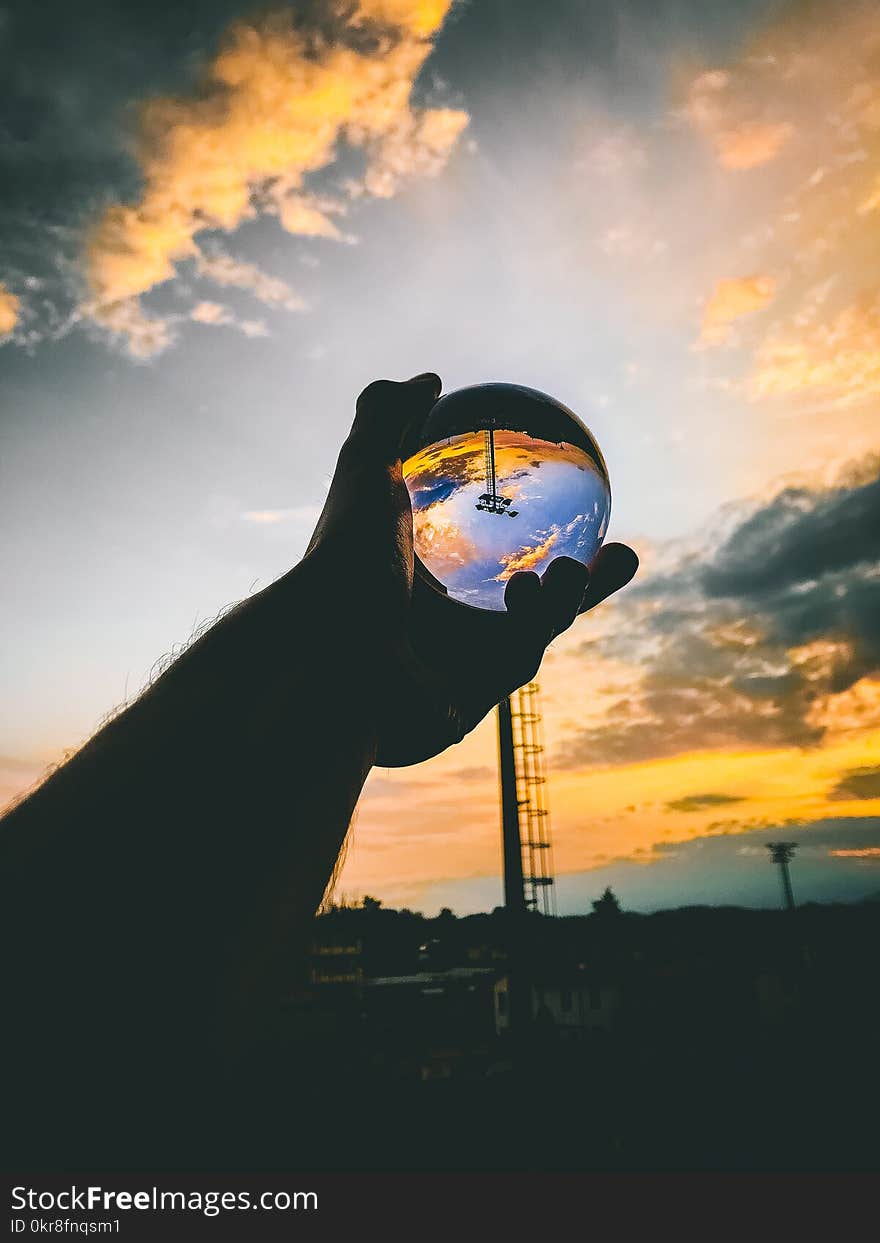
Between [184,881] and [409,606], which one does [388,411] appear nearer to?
[409,606]

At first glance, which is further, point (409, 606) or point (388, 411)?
point (388, 411)

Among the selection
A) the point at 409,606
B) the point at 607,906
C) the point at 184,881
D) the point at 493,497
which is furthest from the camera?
the point at 607,906

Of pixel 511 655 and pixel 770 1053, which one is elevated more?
pixel 511 655

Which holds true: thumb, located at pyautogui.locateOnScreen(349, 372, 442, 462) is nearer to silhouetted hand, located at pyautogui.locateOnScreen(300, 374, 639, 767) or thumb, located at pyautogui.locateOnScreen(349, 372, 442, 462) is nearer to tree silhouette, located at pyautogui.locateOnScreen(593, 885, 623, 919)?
silhouetted hand, located at pyautogui.locateOnScreen(300, 374, 639, 767)

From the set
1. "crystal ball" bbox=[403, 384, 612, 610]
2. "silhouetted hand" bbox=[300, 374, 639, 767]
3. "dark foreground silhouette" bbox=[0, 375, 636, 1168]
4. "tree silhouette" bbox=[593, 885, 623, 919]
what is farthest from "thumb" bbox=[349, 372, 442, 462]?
"tree silhouette" bbox=[593, 885, 623, 919]

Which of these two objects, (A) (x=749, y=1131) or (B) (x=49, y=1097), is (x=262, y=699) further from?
(A) (x=749, y=1131)

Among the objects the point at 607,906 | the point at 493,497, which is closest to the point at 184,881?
the point at 493,497

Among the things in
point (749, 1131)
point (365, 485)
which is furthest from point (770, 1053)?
point (365, 485)
